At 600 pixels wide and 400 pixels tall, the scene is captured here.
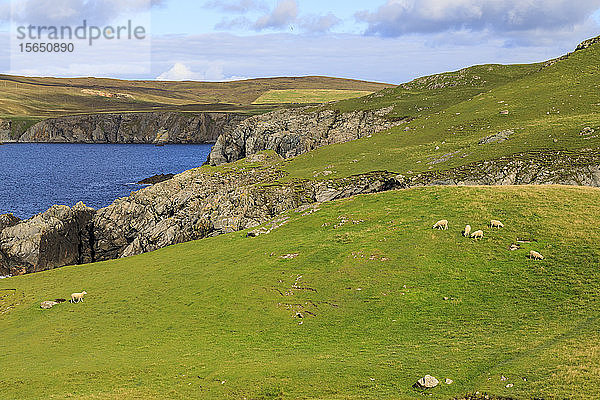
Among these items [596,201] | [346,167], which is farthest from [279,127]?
[596,201]

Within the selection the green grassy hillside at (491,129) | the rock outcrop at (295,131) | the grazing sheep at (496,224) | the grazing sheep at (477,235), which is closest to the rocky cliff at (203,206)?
the green grassy hillside at (491,129)

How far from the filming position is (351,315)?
27625 mm

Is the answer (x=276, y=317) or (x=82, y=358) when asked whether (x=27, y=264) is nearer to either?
(x=82, y=358)

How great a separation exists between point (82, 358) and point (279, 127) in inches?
4166

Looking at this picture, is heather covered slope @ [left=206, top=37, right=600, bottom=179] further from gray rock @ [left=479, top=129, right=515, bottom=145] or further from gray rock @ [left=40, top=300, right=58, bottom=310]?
gray rock @ [left=40, top=300, right=58, bottom=310]

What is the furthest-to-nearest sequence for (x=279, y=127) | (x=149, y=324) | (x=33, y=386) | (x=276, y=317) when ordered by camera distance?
(x=279, y=127) < (x=149, y=324) < (x=276, y=317) < (x=33, y=386)

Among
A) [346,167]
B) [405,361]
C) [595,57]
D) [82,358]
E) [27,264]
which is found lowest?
[27,264]

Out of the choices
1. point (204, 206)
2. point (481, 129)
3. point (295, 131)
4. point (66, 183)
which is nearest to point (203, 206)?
point (204, 206)

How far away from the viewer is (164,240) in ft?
202

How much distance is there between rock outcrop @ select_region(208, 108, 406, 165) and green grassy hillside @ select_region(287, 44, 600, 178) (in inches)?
325

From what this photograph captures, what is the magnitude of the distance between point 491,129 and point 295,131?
192 feet

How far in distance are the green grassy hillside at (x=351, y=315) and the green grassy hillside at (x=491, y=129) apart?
19434 millimetres

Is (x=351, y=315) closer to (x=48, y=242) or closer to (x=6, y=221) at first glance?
(x=48, y=242)

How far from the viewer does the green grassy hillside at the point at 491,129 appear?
194 ft
